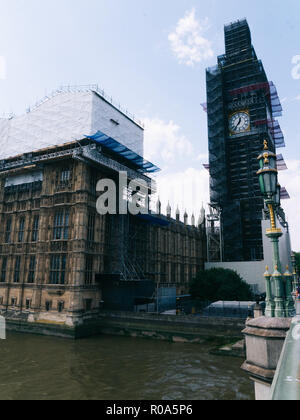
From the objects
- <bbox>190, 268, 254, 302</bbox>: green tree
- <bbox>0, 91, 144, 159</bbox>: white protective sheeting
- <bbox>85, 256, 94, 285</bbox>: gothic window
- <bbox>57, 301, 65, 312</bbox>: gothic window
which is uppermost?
<bbox>0, 91, 144, 159</bbox>: white protective sheeting

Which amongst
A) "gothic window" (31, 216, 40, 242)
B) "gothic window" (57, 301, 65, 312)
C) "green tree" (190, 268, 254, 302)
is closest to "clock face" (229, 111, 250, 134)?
"green tree" (190, 268, 254, 302)

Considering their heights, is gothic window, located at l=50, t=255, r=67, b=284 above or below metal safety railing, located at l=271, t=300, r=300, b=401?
above

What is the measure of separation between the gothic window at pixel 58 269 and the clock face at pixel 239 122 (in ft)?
161

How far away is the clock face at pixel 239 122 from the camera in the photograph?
6606 centimetres

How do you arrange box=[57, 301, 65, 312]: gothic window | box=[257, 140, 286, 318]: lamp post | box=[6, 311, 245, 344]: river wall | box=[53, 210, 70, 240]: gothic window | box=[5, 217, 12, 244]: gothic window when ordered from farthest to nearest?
1. box=[5, 217, 12, 244]: gothic window
2. box=[53, 210, 70, 240]: gothic window
3. box=[57, 301, 65, 312]: gothic window
4. box=[6, 311, 245, 344]: river wall
5. box=[257, 140, 286, 318]: lamp post

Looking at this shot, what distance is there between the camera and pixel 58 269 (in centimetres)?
3741

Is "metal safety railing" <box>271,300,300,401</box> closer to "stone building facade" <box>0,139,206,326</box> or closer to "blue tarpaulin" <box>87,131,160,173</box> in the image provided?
"stone building facade" <box>0,139,206,326</box>

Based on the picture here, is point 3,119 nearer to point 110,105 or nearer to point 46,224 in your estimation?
point 110,105

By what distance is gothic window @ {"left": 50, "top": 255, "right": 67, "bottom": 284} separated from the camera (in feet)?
121

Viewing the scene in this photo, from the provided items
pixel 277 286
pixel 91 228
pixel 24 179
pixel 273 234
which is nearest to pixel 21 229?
pixel 24 179

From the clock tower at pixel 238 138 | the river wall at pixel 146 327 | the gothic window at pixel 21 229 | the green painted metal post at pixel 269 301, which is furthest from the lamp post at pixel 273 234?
the clock tower at pixel 238 138

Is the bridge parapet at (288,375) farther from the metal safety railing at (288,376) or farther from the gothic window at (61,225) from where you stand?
the gothic window at (61,225)

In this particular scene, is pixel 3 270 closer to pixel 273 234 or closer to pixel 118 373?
pixel 118 373

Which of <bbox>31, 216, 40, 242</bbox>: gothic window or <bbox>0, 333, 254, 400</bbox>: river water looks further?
<bbox>31, 216, 40, 242</bbox>: gothic window
